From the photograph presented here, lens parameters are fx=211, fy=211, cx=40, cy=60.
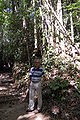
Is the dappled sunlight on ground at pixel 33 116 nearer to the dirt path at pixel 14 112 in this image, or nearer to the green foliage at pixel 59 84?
the dirt path at pixel 14 112

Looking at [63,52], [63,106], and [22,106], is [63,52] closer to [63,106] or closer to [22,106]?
[22,106]

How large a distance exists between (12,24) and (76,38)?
5830mm

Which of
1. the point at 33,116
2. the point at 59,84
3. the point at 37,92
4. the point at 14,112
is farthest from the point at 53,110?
the point at 14,112

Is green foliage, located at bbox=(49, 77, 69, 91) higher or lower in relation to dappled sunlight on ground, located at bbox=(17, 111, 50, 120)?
higher

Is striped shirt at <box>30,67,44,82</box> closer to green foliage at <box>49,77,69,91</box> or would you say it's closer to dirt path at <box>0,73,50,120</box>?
green foliage at <box>49,77,69,91</box>

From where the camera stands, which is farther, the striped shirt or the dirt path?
the striped shirt

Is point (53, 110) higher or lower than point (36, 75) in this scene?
lower

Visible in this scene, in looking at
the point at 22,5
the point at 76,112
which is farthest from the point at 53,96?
the point at 22,5

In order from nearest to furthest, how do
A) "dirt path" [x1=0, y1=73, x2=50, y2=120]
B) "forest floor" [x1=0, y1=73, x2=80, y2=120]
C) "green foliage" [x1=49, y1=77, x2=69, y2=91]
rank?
"forest floor" [x1=0, y1=73, x2=80, y2=120] → "dirt path" [x1=0, y1=73, x2=50, y2=120] → "green foliage" [x1=49, y1=77, x2=69, y2=91]

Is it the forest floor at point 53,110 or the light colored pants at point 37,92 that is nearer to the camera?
the forest floor at point 53,110

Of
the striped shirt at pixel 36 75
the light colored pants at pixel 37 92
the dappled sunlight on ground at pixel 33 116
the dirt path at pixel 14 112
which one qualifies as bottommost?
the dirt path at pixel 14 112

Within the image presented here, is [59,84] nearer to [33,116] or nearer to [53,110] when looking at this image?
[53,110]

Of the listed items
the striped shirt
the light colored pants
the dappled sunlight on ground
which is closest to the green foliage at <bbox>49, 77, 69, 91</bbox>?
the light colored pants

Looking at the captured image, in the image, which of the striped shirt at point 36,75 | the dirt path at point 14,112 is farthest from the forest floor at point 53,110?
the striped shirt at point 36,75
